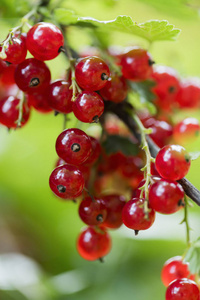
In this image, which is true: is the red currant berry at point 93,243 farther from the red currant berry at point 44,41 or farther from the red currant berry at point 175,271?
the red currant berry at point 44,41

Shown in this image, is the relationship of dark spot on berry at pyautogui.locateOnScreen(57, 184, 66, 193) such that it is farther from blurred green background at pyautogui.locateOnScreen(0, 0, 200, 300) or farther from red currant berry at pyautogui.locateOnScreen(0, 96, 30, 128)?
blurred green background at pyautogui.locateOnScreen(0, 0, 200, 300)

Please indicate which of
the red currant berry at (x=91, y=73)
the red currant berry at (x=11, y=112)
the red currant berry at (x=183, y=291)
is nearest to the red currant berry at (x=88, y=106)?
the red currant berry at (x=91, y=73)

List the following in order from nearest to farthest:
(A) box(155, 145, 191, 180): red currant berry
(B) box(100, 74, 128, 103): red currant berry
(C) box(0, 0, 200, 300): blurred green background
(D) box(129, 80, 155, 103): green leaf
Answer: (A) box(155, 145, 191, 180): red currant berry < (B) box(100, 74, 128, 103): red currant berry < (D) box(129, 80, 155, 103): green leaf < (C) box(0, 0, 200, 300): blurred green background

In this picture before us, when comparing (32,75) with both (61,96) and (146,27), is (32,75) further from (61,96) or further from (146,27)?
(146,27)

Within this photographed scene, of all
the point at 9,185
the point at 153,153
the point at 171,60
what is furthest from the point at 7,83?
the point at 9,185

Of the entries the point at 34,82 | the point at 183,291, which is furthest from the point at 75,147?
the point at 183,291

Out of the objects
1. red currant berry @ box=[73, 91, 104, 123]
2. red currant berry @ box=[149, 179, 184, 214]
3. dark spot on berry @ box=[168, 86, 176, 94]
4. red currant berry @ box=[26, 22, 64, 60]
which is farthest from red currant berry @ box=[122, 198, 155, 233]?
dark spot on berry @ box=[168, 86, 176, 94]

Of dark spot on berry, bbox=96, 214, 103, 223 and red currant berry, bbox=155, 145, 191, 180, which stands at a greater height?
red currant berry, bbox=155, 145, 191, 180
